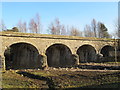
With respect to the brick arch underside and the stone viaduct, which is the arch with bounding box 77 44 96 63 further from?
the brick arch underside

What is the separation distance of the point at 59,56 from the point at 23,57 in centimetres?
633

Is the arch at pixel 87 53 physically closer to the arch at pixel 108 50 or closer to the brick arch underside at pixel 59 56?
the arch at pixel 108 50

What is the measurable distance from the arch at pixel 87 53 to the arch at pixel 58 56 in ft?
17.5

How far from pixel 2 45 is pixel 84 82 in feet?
42.9

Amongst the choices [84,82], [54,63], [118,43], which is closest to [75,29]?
[118,43]

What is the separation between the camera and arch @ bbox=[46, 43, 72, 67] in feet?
91.9

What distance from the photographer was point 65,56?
28.3m

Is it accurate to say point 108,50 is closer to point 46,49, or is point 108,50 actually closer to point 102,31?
point 46,49

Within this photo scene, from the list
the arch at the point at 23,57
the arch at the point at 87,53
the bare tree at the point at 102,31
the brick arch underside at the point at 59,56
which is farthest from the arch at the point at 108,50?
the bare tree at the point at 102,31

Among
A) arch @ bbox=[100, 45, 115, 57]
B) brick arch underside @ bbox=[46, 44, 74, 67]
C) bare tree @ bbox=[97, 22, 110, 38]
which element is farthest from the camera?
bare tree @ bbox=[97, 22, 110, 38]

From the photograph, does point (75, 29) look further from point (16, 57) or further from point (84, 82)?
point (84, 82)

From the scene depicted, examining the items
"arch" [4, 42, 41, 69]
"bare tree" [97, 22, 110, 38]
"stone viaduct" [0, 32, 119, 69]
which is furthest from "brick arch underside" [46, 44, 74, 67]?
"bare tree" [97, 22, 110, 38]

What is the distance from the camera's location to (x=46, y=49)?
26.5 metres

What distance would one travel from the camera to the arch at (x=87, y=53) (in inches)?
1213
